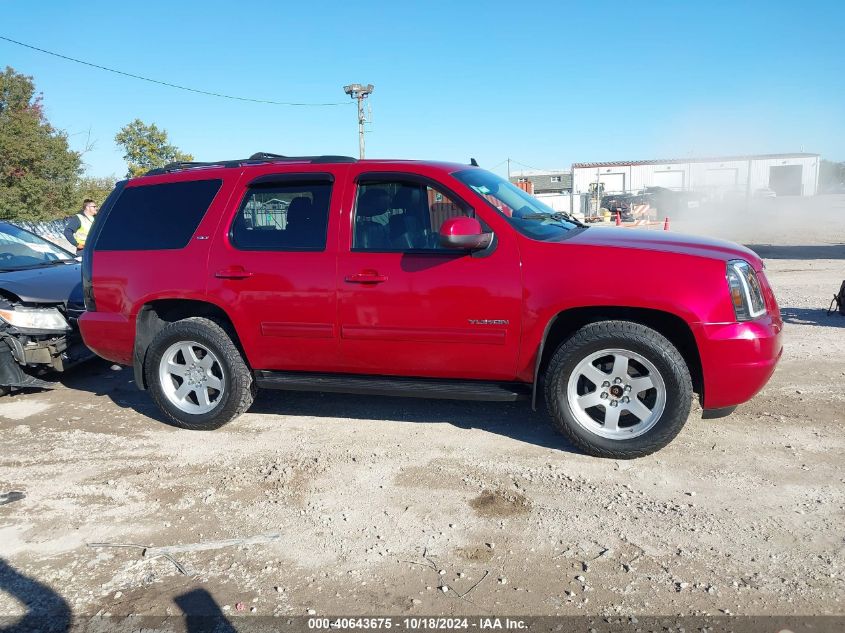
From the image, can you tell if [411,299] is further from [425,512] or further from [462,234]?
[425,512]

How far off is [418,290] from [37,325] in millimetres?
3830

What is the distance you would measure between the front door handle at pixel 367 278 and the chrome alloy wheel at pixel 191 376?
1351 millimetres

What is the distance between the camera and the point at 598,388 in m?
3.96

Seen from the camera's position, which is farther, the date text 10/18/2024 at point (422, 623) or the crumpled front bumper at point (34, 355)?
the crumpled front bumper at point (34, 355)

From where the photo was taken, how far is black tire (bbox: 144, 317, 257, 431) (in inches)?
183

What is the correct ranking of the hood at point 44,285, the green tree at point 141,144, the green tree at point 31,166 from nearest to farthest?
the hood at point 44,285
the green tree at point 31,166
the green tree at point 141,144

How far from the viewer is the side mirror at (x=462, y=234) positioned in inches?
151

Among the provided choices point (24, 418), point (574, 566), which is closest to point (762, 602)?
point (574, 566)

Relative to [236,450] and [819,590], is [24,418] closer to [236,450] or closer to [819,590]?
[236,450]

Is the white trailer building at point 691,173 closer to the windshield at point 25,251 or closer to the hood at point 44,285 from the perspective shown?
the windshield at point 25,251

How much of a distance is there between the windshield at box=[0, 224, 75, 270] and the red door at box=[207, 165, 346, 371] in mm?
3524

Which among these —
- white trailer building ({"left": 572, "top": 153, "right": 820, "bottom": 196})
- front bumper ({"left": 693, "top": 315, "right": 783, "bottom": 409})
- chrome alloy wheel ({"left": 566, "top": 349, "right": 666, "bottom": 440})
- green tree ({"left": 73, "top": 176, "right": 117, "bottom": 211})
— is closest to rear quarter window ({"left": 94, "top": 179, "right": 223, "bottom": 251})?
chrome alloy wheel ({"left": 566, "top": 349, "right": 666, "bottom": 440})

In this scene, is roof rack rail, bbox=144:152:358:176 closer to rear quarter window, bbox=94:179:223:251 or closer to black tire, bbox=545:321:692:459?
rear quarter window, bbox=94:179:223:251

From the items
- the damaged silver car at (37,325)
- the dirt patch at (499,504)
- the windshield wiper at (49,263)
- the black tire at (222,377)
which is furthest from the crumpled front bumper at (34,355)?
the dirt patch at (499,504)
